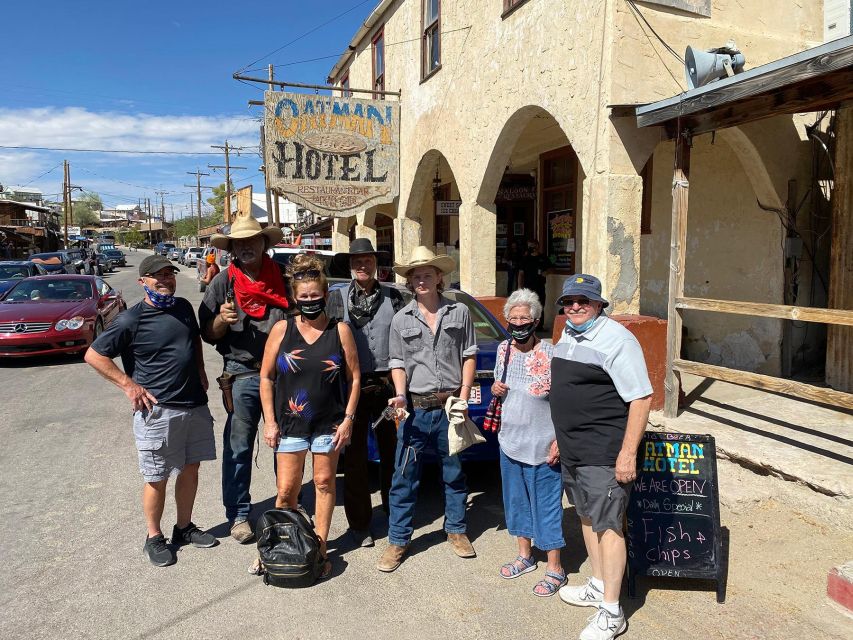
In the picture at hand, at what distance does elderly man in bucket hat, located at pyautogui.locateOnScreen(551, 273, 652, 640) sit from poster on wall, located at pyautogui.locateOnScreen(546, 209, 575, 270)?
7.88 meters

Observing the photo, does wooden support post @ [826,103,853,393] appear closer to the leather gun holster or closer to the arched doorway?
the arched doorway

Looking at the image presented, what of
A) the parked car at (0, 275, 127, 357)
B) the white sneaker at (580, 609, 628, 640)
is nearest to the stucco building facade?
the white sneaker at (580, 609, 628, 640)

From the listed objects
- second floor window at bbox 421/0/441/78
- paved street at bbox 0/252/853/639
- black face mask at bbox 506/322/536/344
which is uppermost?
second floor window at bbox 421/0/441/78

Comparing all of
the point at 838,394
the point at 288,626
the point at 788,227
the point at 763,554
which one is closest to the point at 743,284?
the point at 788,227

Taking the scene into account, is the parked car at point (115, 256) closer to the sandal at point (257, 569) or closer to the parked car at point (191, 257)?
the parked car at point (191, 257)

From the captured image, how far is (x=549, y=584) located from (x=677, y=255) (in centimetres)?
351

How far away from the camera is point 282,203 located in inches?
1876

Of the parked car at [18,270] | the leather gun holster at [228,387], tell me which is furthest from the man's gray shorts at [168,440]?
the parked car at [18,270]

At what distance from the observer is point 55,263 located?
77.9 ft

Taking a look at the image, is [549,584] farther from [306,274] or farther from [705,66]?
[705,66]

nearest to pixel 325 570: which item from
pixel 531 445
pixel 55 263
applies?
pixel 531 445

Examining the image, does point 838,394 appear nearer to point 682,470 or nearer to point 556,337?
point 682,470

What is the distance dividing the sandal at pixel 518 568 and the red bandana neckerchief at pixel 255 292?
210 cm

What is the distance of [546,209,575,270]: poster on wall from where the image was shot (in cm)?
1070
